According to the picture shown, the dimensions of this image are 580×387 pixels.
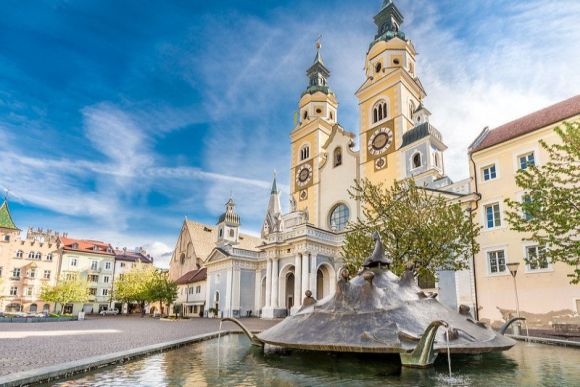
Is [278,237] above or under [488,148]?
under

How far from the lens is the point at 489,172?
88.3ft

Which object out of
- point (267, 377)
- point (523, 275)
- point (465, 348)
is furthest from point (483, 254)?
point (267, 377)

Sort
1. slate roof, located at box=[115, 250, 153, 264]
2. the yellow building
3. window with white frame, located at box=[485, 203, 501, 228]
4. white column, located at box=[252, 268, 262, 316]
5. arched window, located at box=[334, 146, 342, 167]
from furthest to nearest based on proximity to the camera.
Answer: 1. slate roof, located at box=[115, 250, 153, 264]
2. white column, located at box=[252, 268, 262, 316]
3. arched window, located at box=[334, 146, 342, 167]
4. window with white frame, located at box=[485, 203, 501, 228]
5. the yellow building

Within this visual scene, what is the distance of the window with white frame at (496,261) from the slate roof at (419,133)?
46.8 feet

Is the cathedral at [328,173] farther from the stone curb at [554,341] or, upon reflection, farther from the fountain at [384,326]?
the fountain at [384,326]

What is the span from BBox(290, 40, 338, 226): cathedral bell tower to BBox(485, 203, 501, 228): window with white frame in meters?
22.1

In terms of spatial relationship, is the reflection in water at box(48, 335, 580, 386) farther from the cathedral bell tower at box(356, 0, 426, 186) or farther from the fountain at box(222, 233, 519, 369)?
the cathedral bell tower at box(356, 0, 426, 186)

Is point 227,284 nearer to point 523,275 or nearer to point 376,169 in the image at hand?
point 376,169

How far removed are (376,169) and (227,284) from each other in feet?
74.8

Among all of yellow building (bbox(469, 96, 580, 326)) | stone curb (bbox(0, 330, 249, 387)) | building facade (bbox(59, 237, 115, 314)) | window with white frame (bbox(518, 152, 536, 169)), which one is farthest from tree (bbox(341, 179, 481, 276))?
building facade (bbox(59, 237, 115, 314))

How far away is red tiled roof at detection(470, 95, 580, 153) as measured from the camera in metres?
24.0

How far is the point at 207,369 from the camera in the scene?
716cm

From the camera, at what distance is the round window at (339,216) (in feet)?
141

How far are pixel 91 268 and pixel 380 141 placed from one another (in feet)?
190
